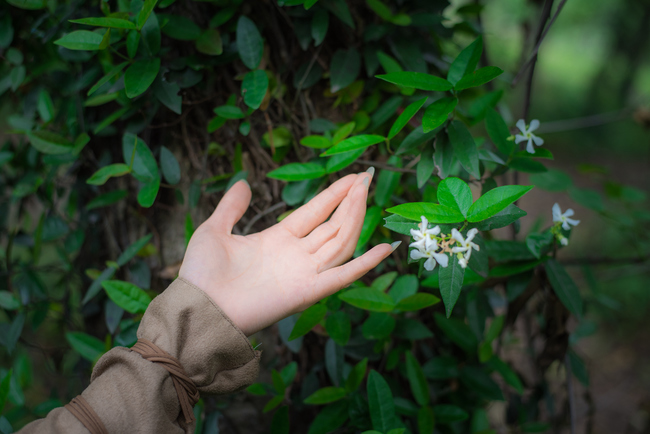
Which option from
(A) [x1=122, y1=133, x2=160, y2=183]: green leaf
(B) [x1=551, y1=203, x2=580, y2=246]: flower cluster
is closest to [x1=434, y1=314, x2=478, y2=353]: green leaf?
(B) [x1=551, y1=203, x2=580, y2=246]: flower cluster

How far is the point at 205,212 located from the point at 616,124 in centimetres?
766

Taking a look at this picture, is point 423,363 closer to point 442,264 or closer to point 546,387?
point 546,387

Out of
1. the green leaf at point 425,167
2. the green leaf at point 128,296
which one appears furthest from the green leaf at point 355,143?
the green leaf at point 128,296

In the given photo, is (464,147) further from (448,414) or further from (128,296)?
(128,296)

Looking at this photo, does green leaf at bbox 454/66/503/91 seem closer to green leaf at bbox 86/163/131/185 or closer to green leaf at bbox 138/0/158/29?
green leaf at bbox 138/0/158/29

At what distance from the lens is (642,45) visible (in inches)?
184

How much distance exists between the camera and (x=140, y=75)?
894 millimetres

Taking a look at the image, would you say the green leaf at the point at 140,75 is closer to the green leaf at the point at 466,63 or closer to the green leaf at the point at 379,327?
the green leaf at the point at 466,63

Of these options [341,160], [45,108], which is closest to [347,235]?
[341,160]

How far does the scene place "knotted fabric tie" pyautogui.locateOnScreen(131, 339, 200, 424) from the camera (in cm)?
69

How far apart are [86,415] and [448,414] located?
89 centimetres

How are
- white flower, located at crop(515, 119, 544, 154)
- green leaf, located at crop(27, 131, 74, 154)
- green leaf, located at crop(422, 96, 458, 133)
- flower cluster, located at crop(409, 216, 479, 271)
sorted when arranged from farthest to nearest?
green leaf, located at crop(27, 131, 74, 154) < white flower, located at crop(515, 119, 544, 154) < green leaf, located at crop(422, 96, 458, 133) < flower cluster, located at crop(409, 216, 479, 271)

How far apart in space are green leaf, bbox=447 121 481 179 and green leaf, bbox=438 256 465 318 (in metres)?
0.23

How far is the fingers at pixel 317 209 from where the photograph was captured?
2.76ft
